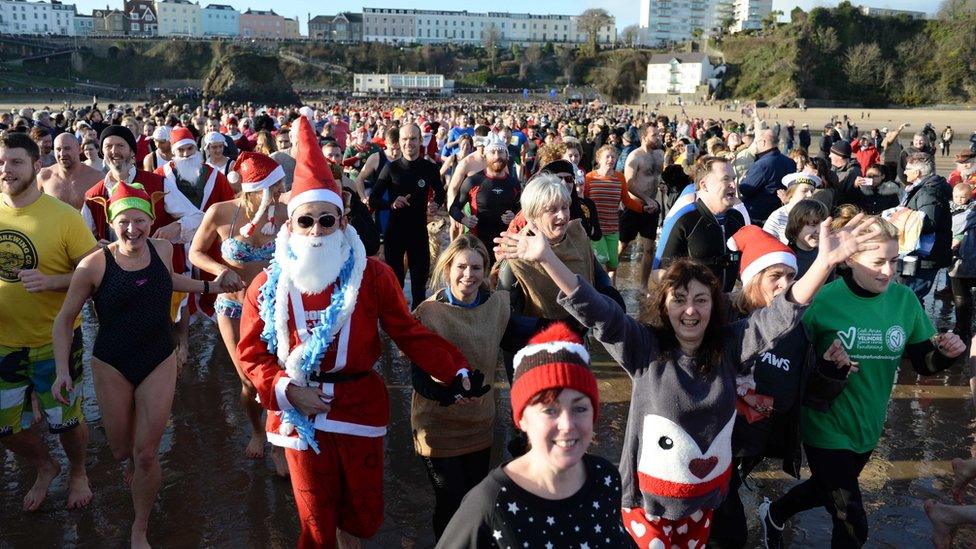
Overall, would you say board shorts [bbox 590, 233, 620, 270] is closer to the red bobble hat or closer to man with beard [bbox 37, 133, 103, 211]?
man with beard [bbox 37, 133, 103, 211]

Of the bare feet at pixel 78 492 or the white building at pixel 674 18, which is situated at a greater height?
the white building at pixel 674 18

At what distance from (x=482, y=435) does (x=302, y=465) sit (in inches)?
35.5

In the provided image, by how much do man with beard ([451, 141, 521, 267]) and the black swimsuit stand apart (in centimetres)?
332

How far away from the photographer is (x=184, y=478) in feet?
15.1

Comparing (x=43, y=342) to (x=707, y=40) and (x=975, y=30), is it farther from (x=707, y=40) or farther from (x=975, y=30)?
(x=707, y=40)

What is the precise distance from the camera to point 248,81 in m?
85.9

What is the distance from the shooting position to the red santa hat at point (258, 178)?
4.36 m

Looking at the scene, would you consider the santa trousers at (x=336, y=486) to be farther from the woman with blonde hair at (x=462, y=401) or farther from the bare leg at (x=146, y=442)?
the bare leg at (x=146, y=442)

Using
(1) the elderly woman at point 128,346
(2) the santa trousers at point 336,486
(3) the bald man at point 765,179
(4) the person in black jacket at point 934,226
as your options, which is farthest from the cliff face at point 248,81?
(2) the santa trousers at point 336,486

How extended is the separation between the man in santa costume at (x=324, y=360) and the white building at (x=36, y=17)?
17907 centimetres

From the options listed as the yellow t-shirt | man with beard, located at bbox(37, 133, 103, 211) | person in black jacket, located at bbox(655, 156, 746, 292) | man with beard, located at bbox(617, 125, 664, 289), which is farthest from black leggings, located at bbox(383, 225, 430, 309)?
the yellow t-shirt

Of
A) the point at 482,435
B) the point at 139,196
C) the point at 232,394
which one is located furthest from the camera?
the point at 232,394

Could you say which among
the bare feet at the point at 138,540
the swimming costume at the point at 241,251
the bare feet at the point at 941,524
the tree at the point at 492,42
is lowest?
the bare feet at the point at 138,540

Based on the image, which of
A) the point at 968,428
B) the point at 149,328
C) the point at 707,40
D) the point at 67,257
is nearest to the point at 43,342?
the point at 67,257
